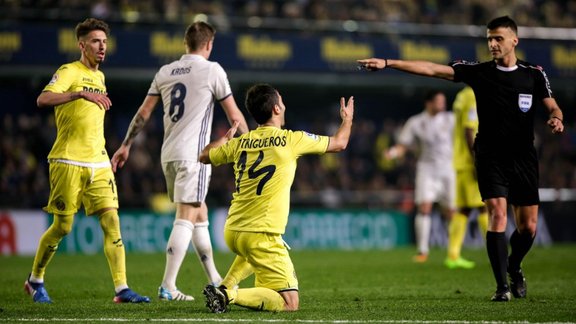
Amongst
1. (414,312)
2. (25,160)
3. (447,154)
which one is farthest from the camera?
(25,160)

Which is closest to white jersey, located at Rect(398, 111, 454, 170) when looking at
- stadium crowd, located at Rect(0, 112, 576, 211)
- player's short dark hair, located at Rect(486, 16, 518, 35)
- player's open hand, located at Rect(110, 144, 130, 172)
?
stadium crowd, located at Rect(0, 112, 576, 211)

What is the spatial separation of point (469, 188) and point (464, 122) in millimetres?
1252

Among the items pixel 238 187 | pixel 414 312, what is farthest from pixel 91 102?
pixel 414 312

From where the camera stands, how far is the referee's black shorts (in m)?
8.68

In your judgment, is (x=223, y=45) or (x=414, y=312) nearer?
(x=414, y=312)

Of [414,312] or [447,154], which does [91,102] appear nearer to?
[414,312]

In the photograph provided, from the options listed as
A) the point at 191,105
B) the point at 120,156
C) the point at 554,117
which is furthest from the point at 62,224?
the point at 554,117

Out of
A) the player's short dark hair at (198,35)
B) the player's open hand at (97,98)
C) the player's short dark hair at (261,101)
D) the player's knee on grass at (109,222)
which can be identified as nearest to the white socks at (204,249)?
the player's knee on grass at (109,222)

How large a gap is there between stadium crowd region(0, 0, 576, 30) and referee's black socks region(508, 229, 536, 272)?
14247 millimetres

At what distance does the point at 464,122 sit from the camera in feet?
40.3

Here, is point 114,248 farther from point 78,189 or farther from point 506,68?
point 506,68

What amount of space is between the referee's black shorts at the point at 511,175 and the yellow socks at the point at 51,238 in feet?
12.0

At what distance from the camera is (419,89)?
27422mm

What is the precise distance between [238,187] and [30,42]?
15.1m
